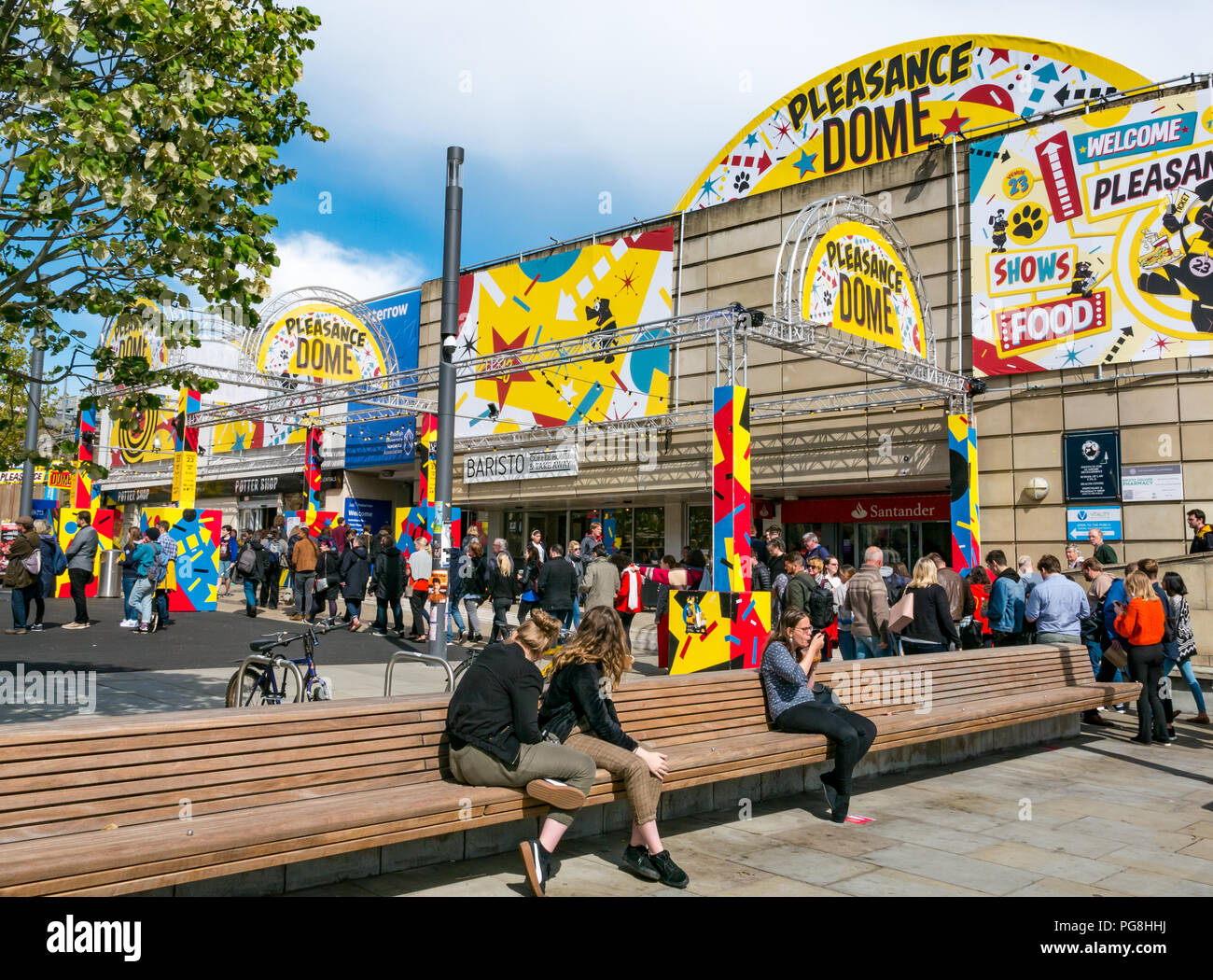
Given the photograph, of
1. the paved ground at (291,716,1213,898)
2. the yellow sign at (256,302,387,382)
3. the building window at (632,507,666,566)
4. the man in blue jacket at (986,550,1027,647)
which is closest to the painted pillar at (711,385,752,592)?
the man in blue jacket at (986,550,1027,647)

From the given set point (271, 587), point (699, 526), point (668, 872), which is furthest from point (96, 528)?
point (668, 872)

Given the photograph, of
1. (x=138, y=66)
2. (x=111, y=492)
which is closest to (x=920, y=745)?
(x=138, y=66)

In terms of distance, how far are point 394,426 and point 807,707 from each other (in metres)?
24.3

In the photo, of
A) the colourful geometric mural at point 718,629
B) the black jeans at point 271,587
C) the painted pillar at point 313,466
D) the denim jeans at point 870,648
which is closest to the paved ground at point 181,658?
the colourful geometric mural at point 718,629

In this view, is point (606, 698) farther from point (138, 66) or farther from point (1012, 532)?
point (1012, 532)

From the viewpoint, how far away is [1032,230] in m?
18.1

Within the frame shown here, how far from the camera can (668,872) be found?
510 centimetres

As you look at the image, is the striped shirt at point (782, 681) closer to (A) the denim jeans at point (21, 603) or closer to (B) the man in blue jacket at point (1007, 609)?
(B) the man in blue jacket at point (1007, 609)

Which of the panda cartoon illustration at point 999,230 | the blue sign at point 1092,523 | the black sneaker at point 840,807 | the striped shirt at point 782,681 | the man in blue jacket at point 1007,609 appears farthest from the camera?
the panda cartoon illustration at point 999,230

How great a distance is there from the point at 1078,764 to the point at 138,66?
939 cm

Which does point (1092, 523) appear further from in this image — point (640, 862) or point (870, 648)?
point (640, 862)

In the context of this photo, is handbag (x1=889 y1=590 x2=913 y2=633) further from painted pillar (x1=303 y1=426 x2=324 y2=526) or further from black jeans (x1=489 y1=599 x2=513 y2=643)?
painted pillar (x1=303 y1=426 x2=324 y2=526)

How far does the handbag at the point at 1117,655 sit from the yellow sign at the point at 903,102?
484 inches

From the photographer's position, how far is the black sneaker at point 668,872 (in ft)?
16.7
